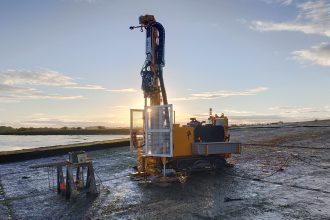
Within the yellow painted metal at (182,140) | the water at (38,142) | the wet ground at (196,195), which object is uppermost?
the yellow painted metal at (182,140)

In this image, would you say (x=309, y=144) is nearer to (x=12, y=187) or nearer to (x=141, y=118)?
(x=141, y=118)

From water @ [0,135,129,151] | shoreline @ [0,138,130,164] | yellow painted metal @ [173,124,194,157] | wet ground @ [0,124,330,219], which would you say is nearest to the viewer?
wet ground @ [0,124,330,219]

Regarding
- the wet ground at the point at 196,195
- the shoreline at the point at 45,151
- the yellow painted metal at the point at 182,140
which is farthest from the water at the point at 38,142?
the yellow painted metal at the point at 182,140

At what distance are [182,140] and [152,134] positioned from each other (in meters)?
1.33

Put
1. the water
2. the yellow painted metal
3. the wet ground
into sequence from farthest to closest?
the water → the yellow painted metal → the wet ground

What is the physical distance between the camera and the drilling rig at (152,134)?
1355 cm

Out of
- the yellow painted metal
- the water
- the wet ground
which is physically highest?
the yellow painted metal

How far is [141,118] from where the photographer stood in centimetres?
1424

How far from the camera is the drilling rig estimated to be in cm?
1355

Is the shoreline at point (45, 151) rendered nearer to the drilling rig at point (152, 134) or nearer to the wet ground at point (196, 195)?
the wet ground at point (196, 195)

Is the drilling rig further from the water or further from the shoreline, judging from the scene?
the water

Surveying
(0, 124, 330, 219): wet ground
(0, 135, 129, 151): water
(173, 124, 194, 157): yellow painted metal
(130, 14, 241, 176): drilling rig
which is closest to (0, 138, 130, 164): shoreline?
(0, 124, 330, 219): wet ground

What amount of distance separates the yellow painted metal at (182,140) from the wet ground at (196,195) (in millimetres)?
1054

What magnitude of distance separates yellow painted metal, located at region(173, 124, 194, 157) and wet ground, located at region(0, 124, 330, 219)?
105cm
